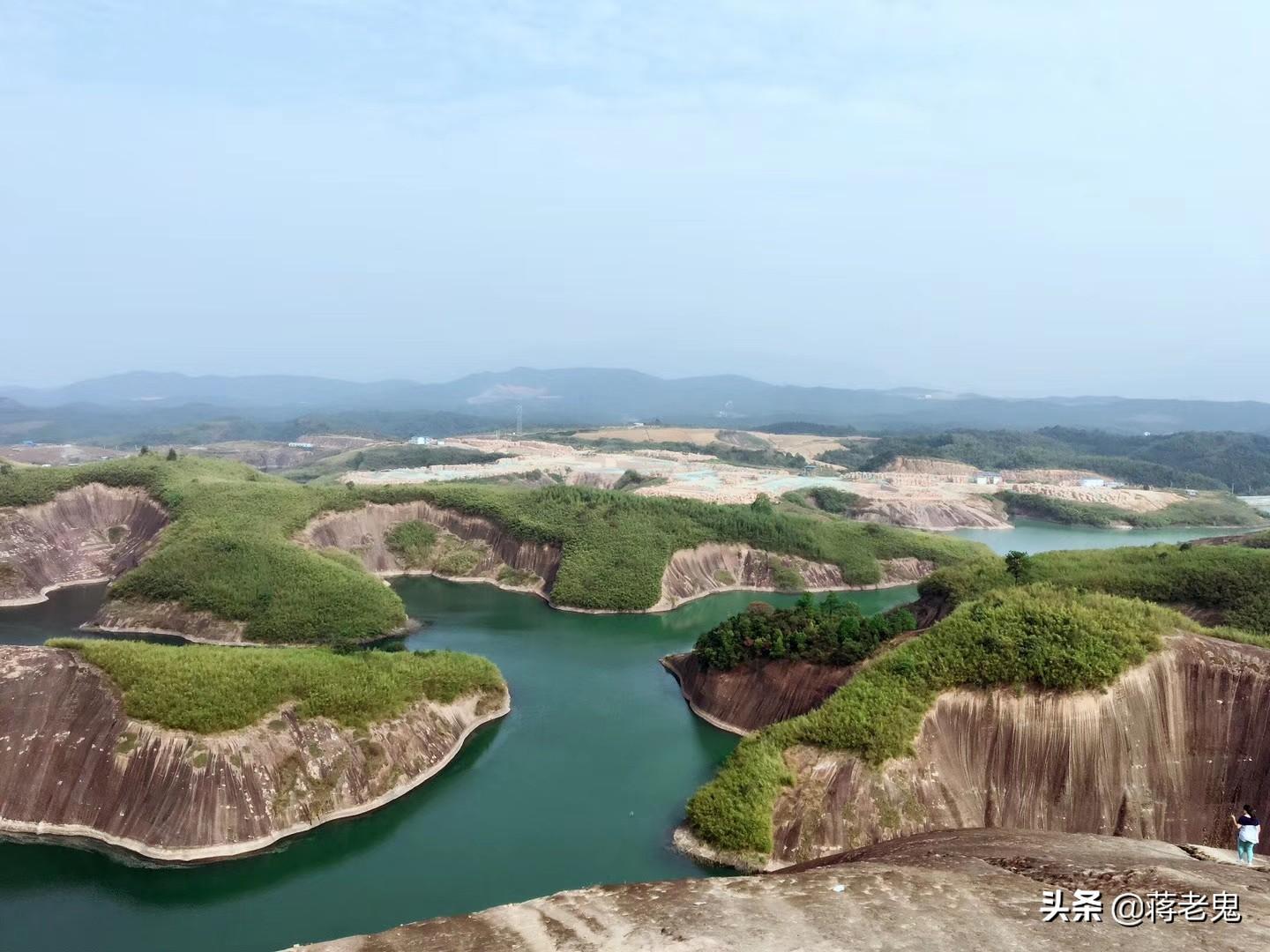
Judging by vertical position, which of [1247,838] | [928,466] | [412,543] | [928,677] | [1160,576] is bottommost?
[412,543]

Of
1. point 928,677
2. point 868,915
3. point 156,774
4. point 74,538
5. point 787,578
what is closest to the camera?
point 868,915

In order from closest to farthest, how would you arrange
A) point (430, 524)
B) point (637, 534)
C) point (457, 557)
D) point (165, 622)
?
point (165, 622) < point (637, 534) < point (457, 557) < point (430, 524)

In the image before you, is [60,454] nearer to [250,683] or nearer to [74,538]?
[74,538]

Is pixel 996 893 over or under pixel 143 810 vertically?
over

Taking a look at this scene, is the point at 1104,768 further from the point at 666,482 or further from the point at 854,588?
the point at 666,482

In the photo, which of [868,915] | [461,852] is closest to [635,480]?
[461,852]

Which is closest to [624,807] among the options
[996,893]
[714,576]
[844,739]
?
[844,739]

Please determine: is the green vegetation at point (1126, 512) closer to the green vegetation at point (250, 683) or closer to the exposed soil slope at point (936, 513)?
the exposed soil slope at point (936, 513)
